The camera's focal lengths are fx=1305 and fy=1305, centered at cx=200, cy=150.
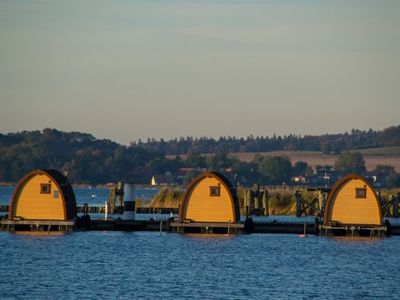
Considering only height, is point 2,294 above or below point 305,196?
below

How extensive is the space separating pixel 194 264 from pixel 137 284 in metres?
13.4

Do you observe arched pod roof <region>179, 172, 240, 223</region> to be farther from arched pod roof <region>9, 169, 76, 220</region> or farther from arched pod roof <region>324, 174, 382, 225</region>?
arched pod roof <region>9, 169, 76, 220</region>

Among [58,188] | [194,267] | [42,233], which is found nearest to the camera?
[194,267]

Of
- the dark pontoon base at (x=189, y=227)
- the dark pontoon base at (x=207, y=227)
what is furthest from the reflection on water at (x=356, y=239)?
the dark pontoon base at (x=207, y=227)

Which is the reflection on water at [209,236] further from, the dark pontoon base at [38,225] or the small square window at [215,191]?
the dark pontoon base at [38,225]

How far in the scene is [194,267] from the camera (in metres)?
94.1

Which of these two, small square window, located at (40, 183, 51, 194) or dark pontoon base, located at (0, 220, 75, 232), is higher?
small square window, located at (40, 183, 51, 194)

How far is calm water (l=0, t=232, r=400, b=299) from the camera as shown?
80062mm

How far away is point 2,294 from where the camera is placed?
253 feet

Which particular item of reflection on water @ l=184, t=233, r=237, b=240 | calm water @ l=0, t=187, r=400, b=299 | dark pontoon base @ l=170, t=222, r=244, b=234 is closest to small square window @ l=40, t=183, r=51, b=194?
calm water @ l=0, t=187, r=400, b=299

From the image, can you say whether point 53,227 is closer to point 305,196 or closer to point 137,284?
point 137,284

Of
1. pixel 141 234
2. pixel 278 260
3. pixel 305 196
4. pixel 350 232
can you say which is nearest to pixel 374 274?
pixel 278 260

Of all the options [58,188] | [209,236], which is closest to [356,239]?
[209,236]

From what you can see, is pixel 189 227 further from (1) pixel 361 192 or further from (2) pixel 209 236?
(1) pixel 361 192
